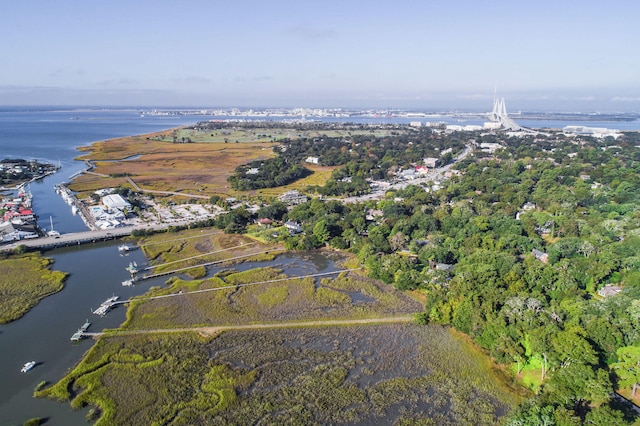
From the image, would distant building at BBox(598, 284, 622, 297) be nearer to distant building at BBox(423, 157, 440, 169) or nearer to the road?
the road

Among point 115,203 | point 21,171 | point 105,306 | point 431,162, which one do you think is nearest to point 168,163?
point 21,171

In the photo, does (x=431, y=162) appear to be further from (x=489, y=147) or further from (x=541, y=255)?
(x=541, y=255)

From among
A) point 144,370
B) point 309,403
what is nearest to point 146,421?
point 144,370

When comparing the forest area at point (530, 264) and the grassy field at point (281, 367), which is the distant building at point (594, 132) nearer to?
the forest area at point (530, 264)

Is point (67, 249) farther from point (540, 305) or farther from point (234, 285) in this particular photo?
point (540, 305)

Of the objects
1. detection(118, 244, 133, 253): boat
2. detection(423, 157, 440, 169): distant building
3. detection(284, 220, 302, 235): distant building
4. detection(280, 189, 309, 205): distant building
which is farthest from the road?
detection(118, 244, 133, 253): boat

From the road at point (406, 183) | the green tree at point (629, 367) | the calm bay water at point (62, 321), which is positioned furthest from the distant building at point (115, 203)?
the green tree at point (629, 367)
